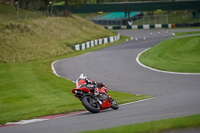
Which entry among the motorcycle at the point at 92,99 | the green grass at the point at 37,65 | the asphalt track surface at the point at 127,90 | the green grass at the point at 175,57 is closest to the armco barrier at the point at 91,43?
the green grass at the point at 37,65

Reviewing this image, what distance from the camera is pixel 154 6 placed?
96.6m

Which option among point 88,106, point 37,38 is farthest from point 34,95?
point 37,38

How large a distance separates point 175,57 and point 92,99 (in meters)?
25.1

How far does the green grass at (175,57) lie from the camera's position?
31.0 meters

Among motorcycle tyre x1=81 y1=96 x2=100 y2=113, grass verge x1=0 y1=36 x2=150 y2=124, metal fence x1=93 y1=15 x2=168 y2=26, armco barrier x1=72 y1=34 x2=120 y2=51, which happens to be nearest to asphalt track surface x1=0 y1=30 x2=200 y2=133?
motorcycle tyre x1=81 y1=96 x2=100 y2=113

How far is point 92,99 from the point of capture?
1483 cm

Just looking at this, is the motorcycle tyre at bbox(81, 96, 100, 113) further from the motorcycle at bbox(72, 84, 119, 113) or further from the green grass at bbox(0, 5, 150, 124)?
the green grass at bbox(0, 5, 150, 124)

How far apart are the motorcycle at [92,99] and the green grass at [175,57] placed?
1460 cm

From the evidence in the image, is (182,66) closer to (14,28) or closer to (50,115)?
(50,115)

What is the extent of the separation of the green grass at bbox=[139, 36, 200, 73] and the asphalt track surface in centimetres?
151

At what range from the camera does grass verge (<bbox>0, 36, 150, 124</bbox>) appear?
16.3m

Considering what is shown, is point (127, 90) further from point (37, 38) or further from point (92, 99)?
point (37, 38)

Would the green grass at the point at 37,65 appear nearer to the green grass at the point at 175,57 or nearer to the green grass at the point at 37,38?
the green grass at the point at 37,38

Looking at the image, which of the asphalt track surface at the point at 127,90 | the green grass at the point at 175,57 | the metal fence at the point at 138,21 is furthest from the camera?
the metal fence at the point at 138,21
